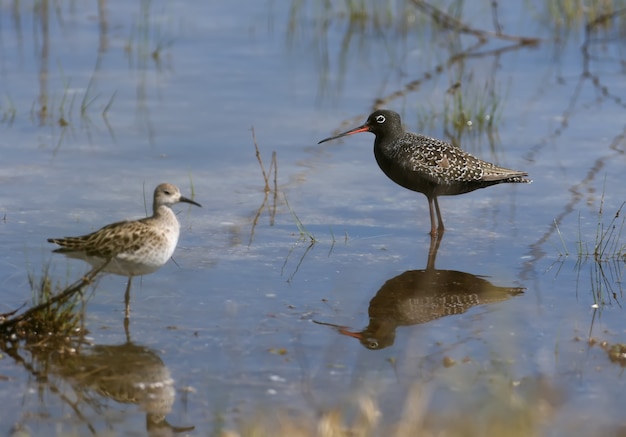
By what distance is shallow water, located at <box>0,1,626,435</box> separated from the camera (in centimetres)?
694

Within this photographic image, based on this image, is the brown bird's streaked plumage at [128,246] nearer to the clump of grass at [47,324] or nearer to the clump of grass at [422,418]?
the clump of grass at [47,324]

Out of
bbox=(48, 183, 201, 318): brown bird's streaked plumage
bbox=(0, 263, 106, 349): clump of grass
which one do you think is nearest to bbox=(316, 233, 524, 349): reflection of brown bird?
bbox=(48, 183, 201, 318): brown bird's streaked plumage

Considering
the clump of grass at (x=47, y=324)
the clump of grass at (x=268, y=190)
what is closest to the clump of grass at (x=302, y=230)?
the clump of grass at (x=268, y=190)

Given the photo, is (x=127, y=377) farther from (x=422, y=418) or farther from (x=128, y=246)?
(x=422, y=418)

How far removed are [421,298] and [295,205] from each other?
248 cm

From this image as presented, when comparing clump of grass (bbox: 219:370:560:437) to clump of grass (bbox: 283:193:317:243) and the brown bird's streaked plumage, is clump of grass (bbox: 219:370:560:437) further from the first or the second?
clump of grass (bbox: 283:193:317:243)

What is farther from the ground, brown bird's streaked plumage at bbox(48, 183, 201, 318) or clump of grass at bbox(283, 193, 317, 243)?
brown bird's streaked plumage at bbox(48, 183, 201, 318)

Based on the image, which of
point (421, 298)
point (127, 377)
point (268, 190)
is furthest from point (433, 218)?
point (127, 377)

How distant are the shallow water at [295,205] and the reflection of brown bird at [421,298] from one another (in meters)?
0.09

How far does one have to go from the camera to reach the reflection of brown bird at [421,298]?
311 inches

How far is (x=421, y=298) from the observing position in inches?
339

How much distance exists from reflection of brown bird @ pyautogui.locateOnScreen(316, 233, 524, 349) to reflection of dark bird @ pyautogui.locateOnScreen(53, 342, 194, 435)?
4.63 ft

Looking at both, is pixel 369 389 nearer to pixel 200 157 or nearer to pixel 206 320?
pixel 206 320

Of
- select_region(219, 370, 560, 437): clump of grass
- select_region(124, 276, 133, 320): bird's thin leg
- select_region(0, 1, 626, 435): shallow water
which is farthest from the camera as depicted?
select_region(124, 276, 133, 320): bird's thin leg
